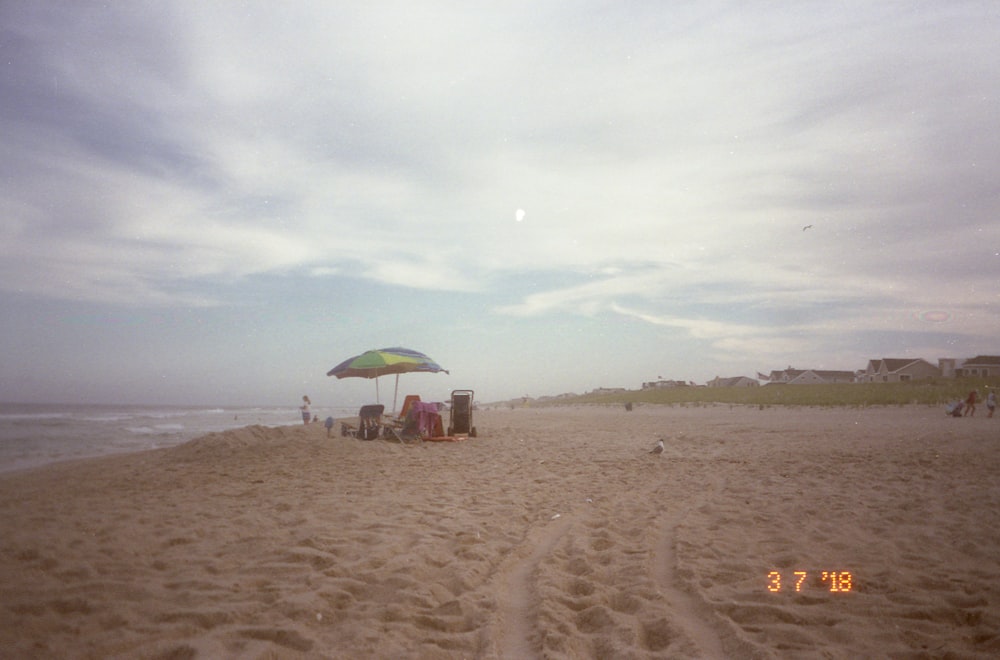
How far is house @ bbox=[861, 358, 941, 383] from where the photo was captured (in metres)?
65.2

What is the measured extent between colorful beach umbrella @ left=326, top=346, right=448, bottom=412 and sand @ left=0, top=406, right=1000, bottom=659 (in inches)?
218

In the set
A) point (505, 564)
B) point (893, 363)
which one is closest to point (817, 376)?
point (893, 363)

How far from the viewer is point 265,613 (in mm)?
3201

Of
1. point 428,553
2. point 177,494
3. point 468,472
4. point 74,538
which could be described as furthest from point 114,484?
point 428,553

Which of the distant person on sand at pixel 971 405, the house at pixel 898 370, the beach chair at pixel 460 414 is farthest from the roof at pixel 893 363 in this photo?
the beach chair at pixel 460 414

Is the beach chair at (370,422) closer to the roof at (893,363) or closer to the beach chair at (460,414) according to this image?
the beach chair at (460,414)

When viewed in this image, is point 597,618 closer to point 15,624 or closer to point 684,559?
point 684,559

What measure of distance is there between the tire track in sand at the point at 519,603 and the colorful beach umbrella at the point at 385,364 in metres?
9.42

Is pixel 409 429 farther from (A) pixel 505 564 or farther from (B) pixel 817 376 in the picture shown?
(B) pixel 817 376

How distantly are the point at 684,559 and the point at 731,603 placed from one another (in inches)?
34.2

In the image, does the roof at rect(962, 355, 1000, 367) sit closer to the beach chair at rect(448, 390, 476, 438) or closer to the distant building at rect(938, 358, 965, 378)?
the distant building at rect(938, 358, 965, 378)

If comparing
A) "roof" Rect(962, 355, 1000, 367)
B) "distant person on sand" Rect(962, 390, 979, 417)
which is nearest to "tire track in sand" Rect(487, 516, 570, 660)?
"distant person on sand" Rect(962, 390, 979, 417)
